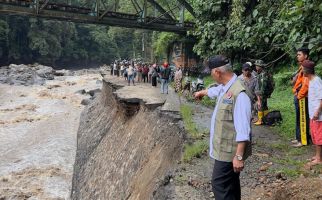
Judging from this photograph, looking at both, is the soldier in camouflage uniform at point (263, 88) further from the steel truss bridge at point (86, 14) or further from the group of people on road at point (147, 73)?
the steel truss bridge at point (86, 14)

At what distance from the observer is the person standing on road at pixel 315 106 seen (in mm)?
6102

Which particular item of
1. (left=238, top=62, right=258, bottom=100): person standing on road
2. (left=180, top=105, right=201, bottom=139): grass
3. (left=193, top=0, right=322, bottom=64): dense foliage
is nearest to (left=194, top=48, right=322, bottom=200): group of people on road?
(left=193, top=0, right=322, bottom=64): dense foliage

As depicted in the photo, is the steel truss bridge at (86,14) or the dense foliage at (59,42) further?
the dense foliage at (59,42)

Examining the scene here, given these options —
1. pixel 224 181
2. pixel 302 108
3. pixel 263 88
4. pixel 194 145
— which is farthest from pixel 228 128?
pixel 263 88

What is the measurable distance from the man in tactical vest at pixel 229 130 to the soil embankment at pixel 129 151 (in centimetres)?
214

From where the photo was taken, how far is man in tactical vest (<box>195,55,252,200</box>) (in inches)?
145

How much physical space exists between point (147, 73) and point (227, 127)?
2181 centimetres

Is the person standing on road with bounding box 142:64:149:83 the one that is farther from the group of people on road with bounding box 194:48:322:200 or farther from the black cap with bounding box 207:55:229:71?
the black cap with bounding box 207:55:229:71

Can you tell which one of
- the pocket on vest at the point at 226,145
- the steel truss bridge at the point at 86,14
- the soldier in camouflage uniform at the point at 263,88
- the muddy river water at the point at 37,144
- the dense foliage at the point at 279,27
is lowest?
the muddy river water at the point at 37,144

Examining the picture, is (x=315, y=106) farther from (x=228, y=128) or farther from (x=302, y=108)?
(x=228, y=128)

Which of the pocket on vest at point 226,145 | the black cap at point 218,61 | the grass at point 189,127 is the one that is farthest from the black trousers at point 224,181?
the grass at point 189,127

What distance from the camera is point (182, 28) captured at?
2850 centimetres

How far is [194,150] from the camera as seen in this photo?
698cm

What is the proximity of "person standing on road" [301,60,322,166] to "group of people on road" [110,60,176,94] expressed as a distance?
11775 mm
